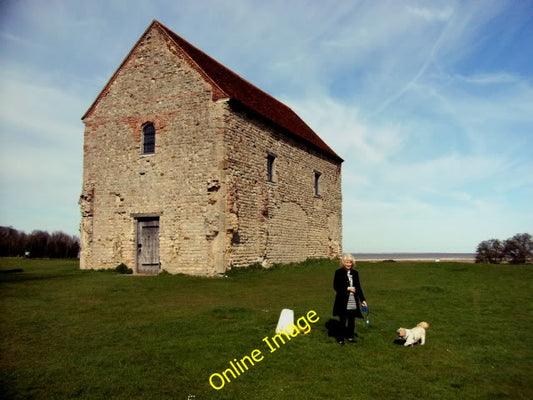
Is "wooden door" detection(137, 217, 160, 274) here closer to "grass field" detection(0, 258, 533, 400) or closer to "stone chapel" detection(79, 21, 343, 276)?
"stone chapel" detection(79, 21, 343, 276)

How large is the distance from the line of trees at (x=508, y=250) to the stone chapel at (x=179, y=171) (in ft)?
59.9

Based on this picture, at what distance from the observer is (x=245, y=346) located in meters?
7.27

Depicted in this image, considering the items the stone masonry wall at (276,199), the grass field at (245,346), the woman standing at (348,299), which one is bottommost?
the grass field at (245,346)

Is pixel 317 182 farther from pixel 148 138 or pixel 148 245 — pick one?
pixel 148 245

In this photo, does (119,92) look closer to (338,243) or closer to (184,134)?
(184,134)

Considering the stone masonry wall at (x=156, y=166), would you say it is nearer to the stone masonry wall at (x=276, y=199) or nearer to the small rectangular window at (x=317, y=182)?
the stone masonry wall at (x=276, y=199)

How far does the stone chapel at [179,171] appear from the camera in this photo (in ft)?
55.0

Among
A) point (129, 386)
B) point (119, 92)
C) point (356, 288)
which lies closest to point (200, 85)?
point (119, 92)

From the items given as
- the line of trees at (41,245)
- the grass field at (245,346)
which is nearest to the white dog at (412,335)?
the grass field at (245,346)

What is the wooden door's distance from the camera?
58.7ft

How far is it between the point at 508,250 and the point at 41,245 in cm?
3745

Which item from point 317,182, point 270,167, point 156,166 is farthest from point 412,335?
point 317,182

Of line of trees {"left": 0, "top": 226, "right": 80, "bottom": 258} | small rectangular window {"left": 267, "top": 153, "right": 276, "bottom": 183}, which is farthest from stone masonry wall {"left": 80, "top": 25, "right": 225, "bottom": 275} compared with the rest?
line of trees {"left": 0, "top": 226, "right": 80, "bottom": 258}

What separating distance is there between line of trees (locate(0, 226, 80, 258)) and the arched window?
20635mm
